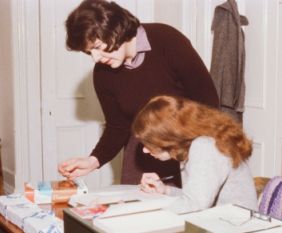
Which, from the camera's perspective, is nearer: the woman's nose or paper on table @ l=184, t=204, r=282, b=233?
paper on table @ l=184, t=204, r=282, b=233

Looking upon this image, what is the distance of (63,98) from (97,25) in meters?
2.15

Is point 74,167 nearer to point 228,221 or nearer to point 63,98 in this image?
point 228,221

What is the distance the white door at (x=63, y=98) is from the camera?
3703 mm

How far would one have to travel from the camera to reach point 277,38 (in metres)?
2.76

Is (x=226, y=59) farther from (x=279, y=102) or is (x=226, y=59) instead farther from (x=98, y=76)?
(x=98, y=76)

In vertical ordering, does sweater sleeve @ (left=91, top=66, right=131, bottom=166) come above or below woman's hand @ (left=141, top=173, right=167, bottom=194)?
above

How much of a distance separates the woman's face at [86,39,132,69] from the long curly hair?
9.0 inches

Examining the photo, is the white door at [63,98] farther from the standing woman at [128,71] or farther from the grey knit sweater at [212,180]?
the grey knit sweater at [212,180]

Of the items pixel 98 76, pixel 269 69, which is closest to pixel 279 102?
pixel 269 69

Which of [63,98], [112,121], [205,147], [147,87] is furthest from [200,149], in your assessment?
[63,98]

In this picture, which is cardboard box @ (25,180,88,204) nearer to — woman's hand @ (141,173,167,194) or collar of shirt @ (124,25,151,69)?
woman's hand @ (141,173,167,194)

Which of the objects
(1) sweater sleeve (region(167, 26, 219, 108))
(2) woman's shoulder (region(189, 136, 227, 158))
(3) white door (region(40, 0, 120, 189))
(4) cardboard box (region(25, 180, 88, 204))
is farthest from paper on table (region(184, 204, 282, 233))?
(3) white door (region(40, 0, 120, 189))

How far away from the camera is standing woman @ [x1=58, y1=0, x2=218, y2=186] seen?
1.70 meters

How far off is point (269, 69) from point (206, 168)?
154cm
